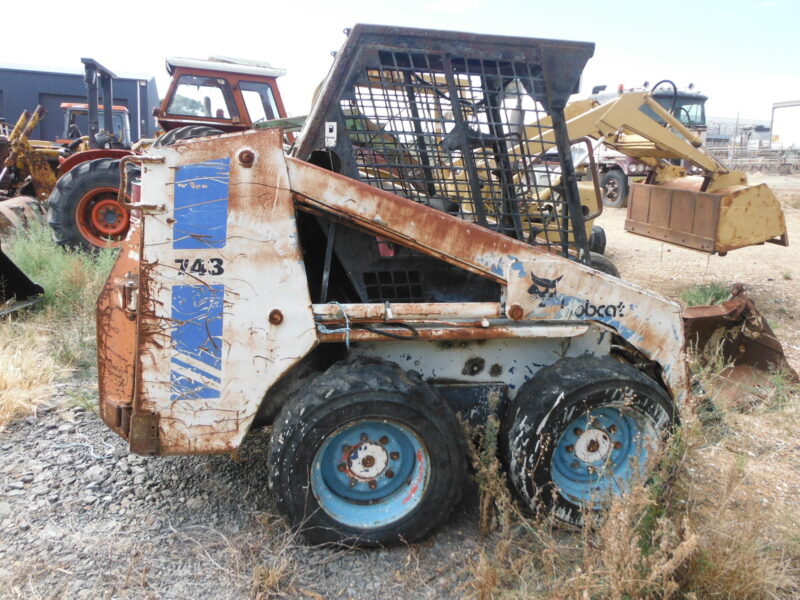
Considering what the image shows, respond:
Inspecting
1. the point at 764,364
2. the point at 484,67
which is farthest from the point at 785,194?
the point at 484,67

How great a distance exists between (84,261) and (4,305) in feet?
4.25

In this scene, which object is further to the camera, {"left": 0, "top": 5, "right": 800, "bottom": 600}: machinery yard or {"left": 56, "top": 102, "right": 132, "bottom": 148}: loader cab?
{"left": 56, "top": 102, "right": 132, "bottom": 148}: loader cab

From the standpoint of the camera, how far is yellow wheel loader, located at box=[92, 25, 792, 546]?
2.54m

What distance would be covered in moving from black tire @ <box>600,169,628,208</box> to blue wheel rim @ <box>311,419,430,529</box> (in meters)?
14.6

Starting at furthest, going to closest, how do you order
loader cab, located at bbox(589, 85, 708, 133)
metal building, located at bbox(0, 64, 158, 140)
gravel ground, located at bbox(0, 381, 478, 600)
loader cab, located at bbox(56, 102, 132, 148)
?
metal building, located at bbox(0, 64, 158, 140)
loader cab, located at bbox(589, 85, 708, 133)
loader cab, located at bbox(56, 102, 132, 148)
gravel ground, located at bbox(0, 381, 478, 600)

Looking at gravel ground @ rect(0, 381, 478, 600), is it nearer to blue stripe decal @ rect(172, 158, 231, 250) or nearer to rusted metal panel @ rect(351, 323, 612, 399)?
rusted metal panel @ rect(351, 323, 612, 399)

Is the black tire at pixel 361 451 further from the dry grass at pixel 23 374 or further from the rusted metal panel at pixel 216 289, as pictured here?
the dry grass at pixel 23 374

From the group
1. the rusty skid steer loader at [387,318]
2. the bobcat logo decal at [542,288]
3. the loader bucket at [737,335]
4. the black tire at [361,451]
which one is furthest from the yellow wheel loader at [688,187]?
the black tire at [361,451]

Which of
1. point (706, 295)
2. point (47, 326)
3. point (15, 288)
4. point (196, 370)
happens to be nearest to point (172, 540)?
point (196, 370)

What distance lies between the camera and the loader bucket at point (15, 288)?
5.51 meters

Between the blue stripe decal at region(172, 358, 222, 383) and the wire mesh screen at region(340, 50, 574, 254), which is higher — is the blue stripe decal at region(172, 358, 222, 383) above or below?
below

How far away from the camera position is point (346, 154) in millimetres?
2928

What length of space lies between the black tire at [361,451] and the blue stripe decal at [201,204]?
75 cm

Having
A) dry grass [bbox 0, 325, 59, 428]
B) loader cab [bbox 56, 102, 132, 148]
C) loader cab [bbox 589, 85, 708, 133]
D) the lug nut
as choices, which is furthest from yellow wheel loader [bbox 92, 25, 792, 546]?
loader cab [bbox 589, 85, 708, 133]
